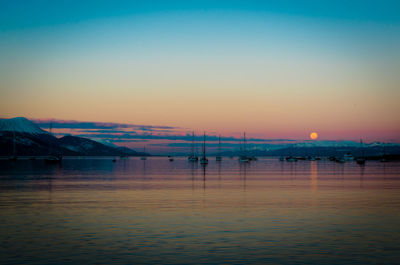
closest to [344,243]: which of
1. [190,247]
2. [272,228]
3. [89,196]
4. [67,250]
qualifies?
[272,228]

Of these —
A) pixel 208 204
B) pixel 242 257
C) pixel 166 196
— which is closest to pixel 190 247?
pixel 242 257

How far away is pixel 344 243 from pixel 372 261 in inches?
164

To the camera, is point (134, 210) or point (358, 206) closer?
point (134, 210)

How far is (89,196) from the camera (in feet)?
173

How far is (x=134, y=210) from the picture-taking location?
39875 mm

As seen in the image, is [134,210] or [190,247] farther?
[134,210]

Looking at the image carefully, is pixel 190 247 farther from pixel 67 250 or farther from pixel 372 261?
pixel 372 261

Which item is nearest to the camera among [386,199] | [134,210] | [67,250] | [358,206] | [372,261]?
[372,261]

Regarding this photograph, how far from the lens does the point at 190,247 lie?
2452 centimetres

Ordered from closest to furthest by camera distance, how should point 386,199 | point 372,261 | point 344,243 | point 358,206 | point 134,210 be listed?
point 372,261 < point 344,243 < point 134,210 < point 358,206 < point 386,199

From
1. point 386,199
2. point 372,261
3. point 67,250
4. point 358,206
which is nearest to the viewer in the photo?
point 372,261

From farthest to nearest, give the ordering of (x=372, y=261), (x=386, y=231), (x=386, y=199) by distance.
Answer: (x=386, y=199) < (x=386, y=231) < (x=372, y=261)

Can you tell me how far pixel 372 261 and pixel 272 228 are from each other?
31.8 feet

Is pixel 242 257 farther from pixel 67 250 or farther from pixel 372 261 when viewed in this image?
pixel 67 250
